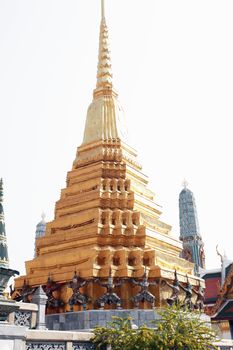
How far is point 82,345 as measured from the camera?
384 inches

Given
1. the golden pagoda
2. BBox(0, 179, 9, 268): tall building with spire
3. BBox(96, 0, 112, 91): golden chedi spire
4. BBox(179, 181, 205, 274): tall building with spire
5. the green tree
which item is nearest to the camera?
BBox(0, 179, 9, 268): tall building with spire

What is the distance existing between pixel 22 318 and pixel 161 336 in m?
3.13

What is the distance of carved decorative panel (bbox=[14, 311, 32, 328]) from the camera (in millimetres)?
10070

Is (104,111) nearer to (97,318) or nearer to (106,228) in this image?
(106,228)

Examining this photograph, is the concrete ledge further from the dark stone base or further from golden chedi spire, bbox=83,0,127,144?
golden chedi spire, bbox=83,0,127,144

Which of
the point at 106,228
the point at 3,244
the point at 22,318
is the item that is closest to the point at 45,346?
the point at 22,318

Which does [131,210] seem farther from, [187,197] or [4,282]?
[187,197]

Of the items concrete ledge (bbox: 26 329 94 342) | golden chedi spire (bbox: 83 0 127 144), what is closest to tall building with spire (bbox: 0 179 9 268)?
concrete ledge (bbox: 26 329 94 342)

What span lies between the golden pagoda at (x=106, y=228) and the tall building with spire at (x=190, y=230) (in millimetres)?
23473

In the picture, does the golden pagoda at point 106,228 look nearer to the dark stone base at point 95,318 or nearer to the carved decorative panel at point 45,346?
the dark stone base at point 95,318

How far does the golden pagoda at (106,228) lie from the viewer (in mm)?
16609

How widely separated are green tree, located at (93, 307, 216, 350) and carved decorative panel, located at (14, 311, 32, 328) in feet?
5.51

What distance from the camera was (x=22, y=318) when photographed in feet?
34.0

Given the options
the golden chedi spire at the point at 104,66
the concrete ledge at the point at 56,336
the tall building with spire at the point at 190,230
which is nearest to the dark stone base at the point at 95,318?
the concrete ledge at the point at 56,336
